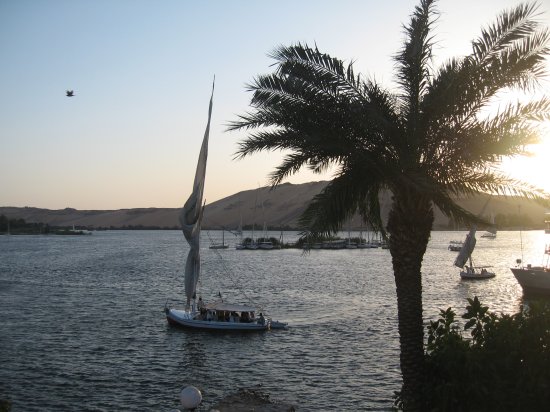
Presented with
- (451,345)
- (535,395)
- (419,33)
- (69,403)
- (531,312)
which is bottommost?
(69,403)

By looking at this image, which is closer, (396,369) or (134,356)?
(396,369)

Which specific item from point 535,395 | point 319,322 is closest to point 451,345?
point 535,395

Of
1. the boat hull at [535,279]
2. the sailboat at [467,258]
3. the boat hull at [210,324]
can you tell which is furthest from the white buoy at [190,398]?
the sailboat at [467,258]

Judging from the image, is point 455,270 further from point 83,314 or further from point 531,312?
point 531,312

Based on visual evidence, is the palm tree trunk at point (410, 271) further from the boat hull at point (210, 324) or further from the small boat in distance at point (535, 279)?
the small boat in distance at point (535, 279)

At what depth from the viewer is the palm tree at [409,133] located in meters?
10.9

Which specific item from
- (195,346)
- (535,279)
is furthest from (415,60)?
(535,279)

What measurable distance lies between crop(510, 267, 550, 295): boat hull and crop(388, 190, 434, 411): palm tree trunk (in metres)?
40.3

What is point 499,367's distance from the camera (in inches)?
450

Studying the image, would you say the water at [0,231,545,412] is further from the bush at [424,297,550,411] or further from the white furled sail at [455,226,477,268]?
the bush at [424,297,550,411]

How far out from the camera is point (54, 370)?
27.2 m

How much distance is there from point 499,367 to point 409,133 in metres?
5.43

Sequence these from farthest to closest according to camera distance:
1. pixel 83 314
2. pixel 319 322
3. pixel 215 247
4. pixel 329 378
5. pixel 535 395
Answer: pixel 215 247 → pixel 83 314 → pixel 319 322 → pixel 329 378 → pixel 535 395

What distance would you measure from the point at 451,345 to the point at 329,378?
607 inches
